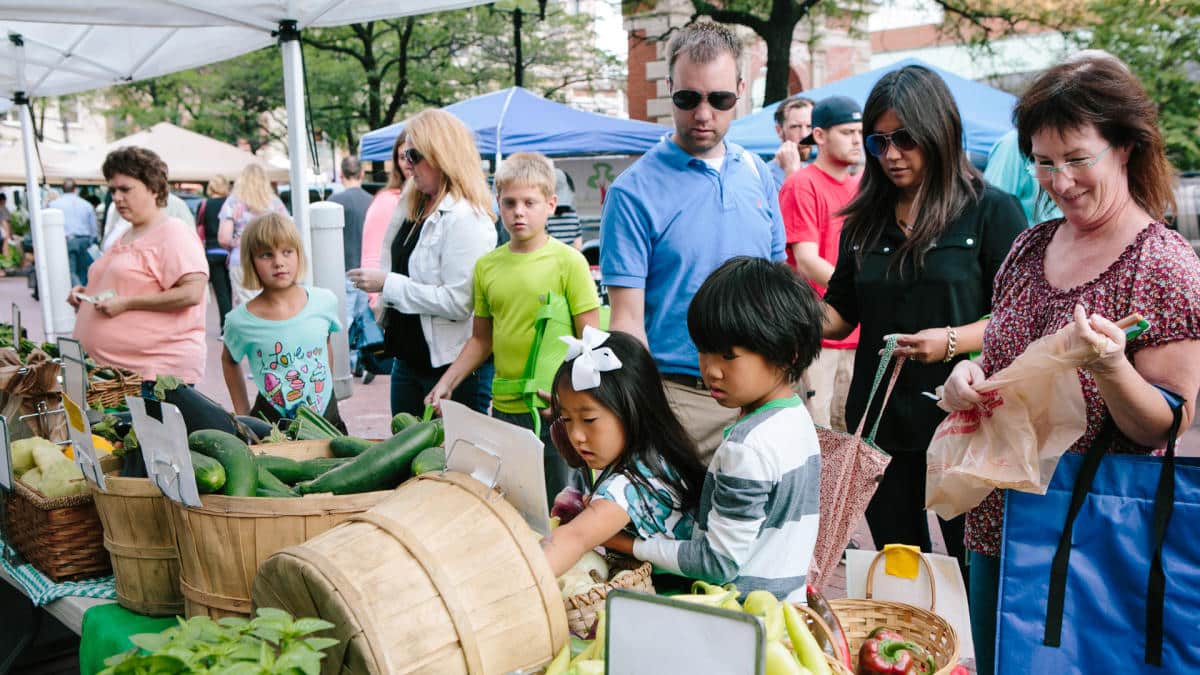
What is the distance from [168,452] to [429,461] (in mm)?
553

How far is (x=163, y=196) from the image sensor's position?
451 centimetres

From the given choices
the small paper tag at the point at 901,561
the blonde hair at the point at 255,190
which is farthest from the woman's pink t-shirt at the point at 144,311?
the blonde hair at the point at 255,190

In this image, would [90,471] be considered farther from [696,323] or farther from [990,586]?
[990,586]

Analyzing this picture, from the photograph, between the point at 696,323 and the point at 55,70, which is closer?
the point at 696,323

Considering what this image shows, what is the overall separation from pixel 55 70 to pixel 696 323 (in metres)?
7.92

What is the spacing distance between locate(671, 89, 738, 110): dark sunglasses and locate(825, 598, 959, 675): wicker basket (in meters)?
1.47

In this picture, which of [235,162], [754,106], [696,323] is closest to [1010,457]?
[696,323]

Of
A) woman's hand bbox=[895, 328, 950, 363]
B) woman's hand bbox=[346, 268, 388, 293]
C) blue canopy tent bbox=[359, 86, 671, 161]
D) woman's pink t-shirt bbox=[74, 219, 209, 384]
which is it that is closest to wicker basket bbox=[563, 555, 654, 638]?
woman's hand bbox=[895, 328, 950, 363]

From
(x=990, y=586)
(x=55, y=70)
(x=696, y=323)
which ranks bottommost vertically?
(x=990, y=586)

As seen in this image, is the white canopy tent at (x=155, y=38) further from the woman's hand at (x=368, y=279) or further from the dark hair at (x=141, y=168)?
the woman's hand at (x=368, y=279)

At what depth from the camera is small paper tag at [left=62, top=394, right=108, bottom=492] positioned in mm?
2367

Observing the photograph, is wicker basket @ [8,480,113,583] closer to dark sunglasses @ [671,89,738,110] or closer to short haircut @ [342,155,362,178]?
dark sunglasses @ [671,89,738,110]

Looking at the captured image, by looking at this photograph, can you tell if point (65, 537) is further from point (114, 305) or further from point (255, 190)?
point (255, 190)

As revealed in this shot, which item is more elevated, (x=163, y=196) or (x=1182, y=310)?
(x=163, y=196)
